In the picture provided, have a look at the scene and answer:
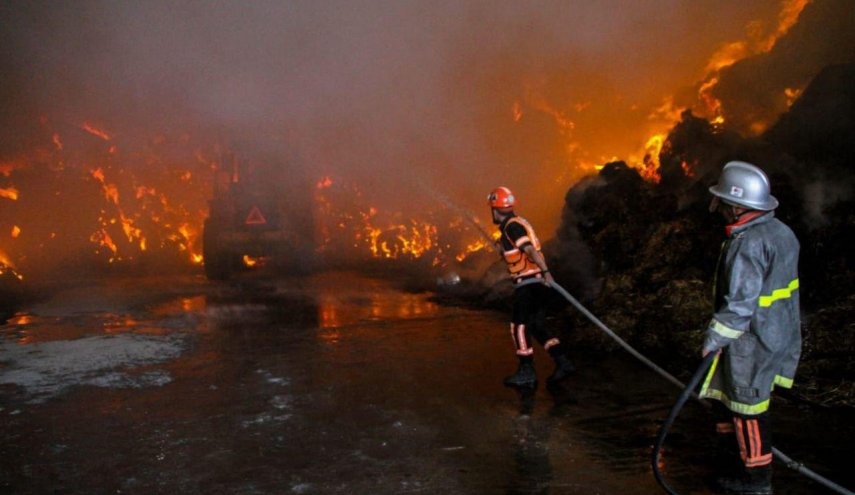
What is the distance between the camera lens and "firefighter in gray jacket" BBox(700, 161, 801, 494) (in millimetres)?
3695

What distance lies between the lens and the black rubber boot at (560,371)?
6375mm

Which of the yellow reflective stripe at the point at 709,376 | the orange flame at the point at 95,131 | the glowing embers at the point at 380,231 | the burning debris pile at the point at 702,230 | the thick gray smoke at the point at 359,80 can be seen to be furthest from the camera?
the orange flame at the point at 95,131

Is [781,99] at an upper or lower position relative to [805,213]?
upper

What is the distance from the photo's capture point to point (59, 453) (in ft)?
15.7

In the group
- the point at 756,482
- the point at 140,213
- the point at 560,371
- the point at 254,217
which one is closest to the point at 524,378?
the point at 560,371

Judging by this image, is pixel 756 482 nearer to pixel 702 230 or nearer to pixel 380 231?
pixel 702 230

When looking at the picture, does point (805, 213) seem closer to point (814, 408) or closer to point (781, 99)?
point (814, 408)

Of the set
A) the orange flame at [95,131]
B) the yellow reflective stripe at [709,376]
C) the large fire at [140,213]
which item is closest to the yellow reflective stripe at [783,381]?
the yellow reflective stripe at [709,376]

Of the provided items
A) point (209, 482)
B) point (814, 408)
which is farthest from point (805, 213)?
point (209, 482)

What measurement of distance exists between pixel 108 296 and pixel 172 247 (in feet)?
18.7

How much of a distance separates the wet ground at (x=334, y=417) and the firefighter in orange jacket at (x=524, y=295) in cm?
22

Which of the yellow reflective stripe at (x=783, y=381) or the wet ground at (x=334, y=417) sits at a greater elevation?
the yellow reflective stripe at (x=783, y=381)

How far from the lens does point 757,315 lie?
3768 millimetres

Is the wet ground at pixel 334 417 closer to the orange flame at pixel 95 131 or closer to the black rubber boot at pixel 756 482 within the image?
the black rubber boot at pixel 756 482
